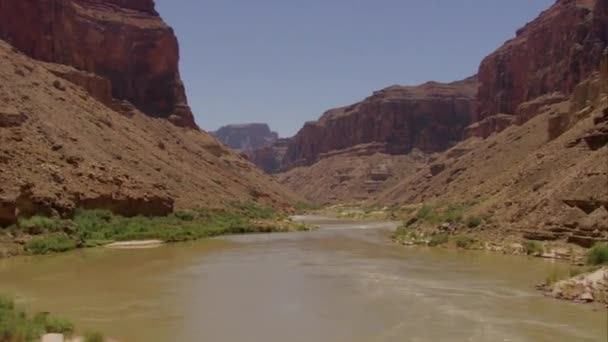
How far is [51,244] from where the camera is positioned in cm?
3123

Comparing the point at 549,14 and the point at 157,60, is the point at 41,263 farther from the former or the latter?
the point at 549,14

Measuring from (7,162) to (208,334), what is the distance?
24.3m

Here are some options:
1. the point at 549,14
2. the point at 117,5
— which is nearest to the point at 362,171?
the point at 549,14

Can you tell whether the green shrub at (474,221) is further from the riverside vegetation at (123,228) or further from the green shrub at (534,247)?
the riverside vegetation at (123,228)

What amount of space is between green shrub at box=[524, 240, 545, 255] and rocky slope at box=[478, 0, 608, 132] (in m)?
51.2

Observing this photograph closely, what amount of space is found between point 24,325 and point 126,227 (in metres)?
27.9

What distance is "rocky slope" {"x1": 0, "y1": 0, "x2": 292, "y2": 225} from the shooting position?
3700 cm

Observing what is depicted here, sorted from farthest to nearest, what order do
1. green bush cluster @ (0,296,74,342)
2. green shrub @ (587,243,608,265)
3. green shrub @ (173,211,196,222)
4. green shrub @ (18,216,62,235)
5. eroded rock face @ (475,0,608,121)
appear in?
1. eroded rock face @ (475,0,608,121)
2. green shrub @ (173,211,196,222)
3. green shrub @ (18,216,62,235)
4. green shrub @ (587,243,608,265)
5. green bush cluster @ (0,296,74,342)

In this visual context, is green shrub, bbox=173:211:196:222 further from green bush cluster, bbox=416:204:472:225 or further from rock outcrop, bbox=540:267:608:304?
rock outcrop, bbox=540:267:608:304

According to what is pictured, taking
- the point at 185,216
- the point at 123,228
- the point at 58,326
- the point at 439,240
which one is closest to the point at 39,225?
the point at 123,228

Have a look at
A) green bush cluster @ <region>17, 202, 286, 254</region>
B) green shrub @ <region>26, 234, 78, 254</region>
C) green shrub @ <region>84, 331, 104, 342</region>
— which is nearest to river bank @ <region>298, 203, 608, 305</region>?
green shrub @ <region>84, 331, 104, 342</region>

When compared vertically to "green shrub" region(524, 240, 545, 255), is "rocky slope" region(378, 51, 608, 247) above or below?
above

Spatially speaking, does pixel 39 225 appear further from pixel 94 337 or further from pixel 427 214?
pixel 427 214

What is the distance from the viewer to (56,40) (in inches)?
2611
